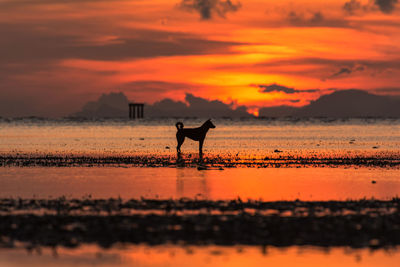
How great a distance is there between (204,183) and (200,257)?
40.0 feet

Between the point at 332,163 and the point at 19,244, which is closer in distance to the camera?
the point at 19,244

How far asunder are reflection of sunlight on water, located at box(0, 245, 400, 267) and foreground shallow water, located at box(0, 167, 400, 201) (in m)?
7.25

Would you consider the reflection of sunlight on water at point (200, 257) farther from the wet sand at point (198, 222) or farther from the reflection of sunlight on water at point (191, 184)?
the reflection of sunlight on water at point (191, 184)

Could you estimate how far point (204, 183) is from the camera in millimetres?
25109

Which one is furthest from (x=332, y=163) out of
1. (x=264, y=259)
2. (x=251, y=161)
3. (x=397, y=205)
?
(x=264, y=259)

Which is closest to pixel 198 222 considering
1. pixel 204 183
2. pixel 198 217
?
pixel 198 217

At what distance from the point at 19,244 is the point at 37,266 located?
1.83 m

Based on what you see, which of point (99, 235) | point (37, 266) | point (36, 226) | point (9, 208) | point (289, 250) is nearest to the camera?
point (37, 266)

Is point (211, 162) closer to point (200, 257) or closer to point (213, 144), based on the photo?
point (200, 257)

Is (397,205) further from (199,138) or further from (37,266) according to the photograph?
(199,138)

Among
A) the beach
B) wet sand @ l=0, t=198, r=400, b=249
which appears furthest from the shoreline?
wet sand @ l=0, t=198, r=400, b=249

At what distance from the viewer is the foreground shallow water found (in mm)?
21766

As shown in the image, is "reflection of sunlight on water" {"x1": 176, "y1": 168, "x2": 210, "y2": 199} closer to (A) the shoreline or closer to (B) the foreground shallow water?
(B) the foreground shallow water

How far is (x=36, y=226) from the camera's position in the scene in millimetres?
15703
